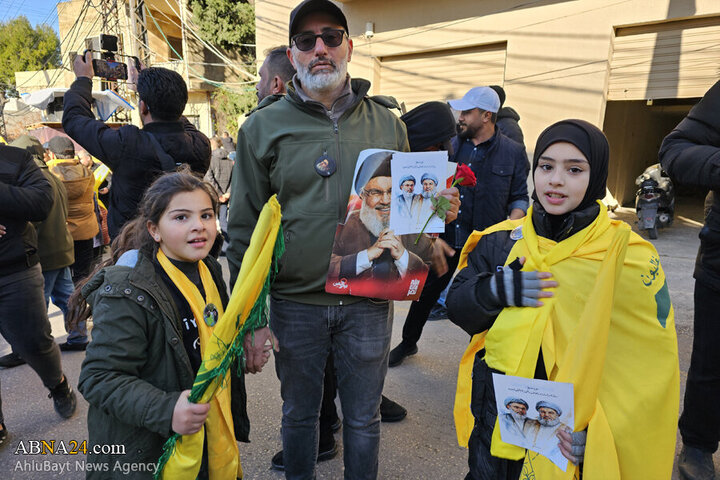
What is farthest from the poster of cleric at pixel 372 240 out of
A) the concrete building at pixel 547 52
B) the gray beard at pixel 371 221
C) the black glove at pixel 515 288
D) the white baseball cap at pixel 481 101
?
the concrete building at pixel 547 52

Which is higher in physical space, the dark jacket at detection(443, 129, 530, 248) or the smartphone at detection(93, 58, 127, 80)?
the smartphone at detection(93, 58, 127, 80)

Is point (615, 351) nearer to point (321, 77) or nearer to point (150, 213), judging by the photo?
point (321, 77)

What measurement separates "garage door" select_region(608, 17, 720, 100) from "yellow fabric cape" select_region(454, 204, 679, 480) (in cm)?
724

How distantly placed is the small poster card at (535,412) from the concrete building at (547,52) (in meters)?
7.60

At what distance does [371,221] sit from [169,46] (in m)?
26.0

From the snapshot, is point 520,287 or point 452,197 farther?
point 452,197

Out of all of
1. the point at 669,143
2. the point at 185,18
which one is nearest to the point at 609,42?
the point at 669,143

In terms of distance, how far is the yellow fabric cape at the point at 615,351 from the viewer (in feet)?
4.88

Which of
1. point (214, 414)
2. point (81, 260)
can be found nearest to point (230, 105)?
point (81, 260)

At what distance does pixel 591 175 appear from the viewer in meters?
1.65

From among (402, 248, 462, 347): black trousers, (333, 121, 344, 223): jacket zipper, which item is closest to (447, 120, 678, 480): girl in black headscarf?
(333, 121, 344, 223): jacket zipper

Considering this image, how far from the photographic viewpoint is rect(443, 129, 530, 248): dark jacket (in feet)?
12.7

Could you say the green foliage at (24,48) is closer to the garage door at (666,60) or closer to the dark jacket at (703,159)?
the garage door at (666,60)

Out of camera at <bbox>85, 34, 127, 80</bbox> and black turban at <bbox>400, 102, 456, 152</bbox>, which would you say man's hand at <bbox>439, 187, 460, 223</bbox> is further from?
camera at <bbox>85, 34, 127, 80</bbox>
